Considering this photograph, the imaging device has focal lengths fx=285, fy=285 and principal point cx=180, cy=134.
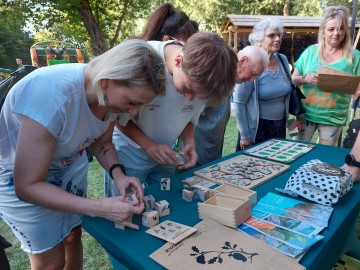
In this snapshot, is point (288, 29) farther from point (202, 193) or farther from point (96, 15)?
point (202, 193)

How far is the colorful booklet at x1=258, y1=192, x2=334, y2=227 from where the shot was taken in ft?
3.43

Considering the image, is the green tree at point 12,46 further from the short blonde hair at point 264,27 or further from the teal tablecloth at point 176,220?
the teal tablecloth at point 176,220

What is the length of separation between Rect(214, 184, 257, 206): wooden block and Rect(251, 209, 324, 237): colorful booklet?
0.23ft

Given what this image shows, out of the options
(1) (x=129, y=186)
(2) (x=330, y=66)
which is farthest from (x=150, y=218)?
(2) (x=330, y=66)

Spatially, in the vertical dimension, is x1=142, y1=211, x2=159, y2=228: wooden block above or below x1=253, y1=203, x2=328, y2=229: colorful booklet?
above

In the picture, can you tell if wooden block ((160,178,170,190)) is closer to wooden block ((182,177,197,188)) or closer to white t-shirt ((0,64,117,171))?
wooden block ((182,177,197,188))

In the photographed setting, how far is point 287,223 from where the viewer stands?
39.3 inches

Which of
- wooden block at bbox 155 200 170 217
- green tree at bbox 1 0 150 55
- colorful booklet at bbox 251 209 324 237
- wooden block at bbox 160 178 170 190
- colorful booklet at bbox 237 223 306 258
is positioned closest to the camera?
colorful booklet at bbox 237 223 306 258

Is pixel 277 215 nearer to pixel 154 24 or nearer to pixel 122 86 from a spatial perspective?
pixel 122 86

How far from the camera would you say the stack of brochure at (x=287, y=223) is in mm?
885

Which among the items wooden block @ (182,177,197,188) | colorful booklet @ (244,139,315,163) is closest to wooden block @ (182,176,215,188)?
wooden block @ (182,177,197,188)

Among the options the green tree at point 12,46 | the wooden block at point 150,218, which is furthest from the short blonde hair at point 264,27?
the green tree at point 12,46

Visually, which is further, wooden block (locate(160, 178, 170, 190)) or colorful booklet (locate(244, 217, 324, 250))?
wooden block (locate(160, 178, 170, 190))

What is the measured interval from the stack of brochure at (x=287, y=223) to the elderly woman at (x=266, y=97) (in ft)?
3.69
